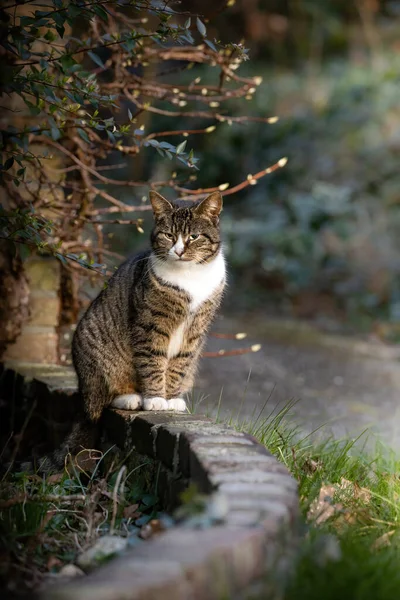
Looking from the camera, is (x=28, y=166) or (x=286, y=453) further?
(x=28, y=166)

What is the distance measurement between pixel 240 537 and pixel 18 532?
0.90 metres

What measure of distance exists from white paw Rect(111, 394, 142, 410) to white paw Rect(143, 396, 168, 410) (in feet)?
0.18

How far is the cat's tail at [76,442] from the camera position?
134 inches

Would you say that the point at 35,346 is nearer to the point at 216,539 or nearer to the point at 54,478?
the point at 54,478

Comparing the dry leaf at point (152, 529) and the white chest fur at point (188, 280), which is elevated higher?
the white chest fur at point (188, 280)

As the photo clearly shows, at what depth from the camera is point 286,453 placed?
316 cm

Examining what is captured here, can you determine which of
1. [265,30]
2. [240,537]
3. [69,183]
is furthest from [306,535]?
[265,30]

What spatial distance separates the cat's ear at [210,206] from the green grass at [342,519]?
87 cm

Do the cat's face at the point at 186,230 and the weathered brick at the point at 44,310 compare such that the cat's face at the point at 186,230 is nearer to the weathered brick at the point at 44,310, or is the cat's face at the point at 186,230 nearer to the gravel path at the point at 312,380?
the gravel path at the point at 312,380

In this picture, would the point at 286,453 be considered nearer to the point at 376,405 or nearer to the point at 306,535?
the point at 306,535

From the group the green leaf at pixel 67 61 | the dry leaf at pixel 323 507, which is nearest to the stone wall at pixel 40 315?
the green leaf at pixel 67 61

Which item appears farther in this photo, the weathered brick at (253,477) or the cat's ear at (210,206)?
the cat's ear at (210,206)

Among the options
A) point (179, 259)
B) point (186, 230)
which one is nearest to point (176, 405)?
point (179, 259)

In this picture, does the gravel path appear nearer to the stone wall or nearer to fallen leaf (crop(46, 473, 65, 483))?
the stone wall
